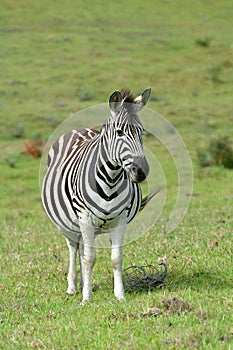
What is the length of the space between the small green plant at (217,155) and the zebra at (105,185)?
18.8m

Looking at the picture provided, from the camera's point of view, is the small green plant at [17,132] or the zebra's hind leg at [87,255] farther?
the small green plant at [17,132]

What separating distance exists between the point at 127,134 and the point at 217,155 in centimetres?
2069

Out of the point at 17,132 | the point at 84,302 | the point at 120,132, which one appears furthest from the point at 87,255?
the point at 17,132

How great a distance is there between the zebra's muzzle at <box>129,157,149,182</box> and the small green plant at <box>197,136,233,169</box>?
2064cm

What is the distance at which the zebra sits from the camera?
6793 millimetres

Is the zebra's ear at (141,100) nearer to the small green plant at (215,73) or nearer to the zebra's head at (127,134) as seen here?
the zebra's head at (127,134)

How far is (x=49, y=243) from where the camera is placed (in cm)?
1146

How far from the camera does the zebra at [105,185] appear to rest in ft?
22.3

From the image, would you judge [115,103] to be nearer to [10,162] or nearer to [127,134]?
[127,134]

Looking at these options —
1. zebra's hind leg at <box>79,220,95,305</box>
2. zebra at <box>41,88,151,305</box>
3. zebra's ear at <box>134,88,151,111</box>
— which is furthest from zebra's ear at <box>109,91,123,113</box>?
zebra's hind leg at <box>79,220,95,305</box>

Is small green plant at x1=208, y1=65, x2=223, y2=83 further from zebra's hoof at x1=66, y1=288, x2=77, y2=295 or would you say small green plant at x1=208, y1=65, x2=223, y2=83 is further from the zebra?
zebra's hoof at x1=66, y1=288, x2=77, y2=295

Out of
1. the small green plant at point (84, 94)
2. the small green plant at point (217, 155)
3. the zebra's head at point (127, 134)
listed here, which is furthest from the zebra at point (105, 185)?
the small green plant at point (84, 94)

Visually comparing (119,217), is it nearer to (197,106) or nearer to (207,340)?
(207,340)

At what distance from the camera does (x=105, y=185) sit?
285 inches
